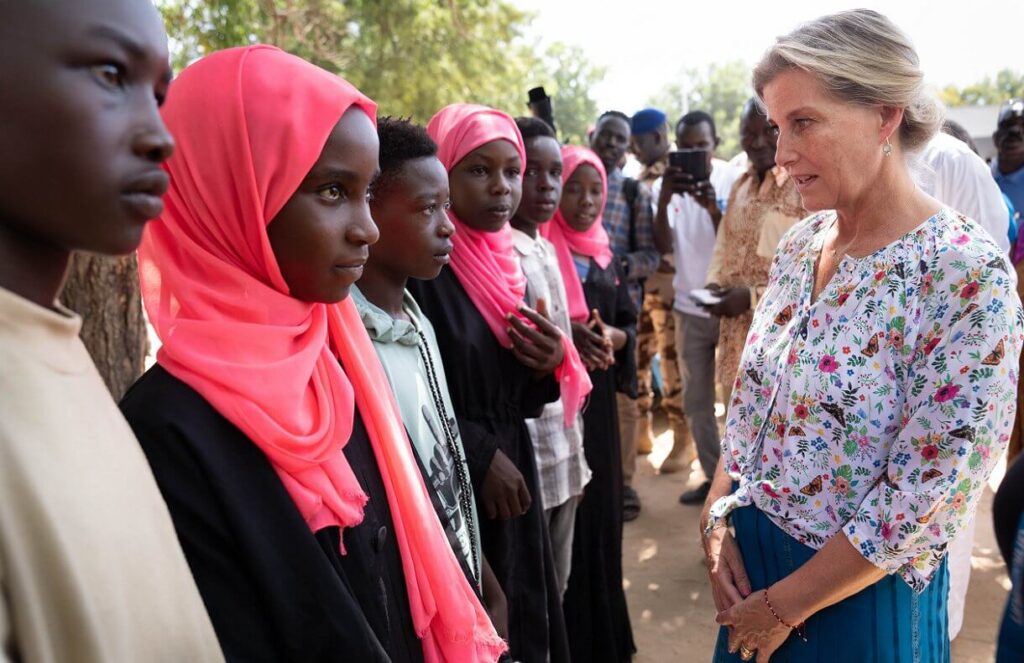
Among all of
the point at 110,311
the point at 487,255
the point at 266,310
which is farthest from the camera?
the point at 110,311

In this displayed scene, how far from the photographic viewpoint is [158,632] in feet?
2.85

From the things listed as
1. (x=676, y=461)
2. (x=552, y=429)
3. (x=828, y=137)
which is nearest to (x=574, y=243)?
(x=552, y=429)

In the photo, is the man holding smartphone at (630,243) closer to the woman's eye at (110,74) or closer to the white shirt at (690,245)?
the white shirt at (690,245)

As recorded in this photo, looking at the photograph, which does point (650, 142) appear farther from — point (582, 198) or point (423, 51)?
point (423, 51)

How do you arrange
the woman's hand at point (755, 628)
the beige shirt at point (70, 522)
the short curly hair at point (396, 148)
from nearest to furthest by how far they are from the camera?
the beige shirt at point (70, 522), the woman's hand at point (755, 628), the short curly hair at point (396, 148)

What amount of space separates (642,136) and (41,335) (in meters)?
5.91

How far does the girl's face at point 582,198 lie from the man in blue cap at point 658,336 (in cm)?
220

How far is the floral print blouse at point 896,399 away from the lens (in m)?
1.57

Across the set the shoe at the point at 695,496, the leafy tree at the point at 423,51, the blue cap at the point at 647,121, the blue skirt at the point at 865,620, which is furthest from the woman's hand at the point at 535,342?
the leafy tree at the point at 423,51

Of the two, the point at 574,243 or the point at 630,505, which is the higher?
the point at 574,243

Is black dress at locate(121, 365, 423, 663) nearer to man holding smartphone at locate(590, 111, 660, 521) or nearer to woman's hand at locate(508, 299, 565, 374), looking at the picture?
woman's hand at locate(508, 299, 565, 374)

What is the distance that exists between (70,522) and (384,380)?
2.86 ft

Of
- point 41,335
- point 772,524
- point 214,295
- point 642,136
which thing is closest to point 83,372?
point 41,335

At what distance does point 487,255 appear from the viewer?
2619 mm
